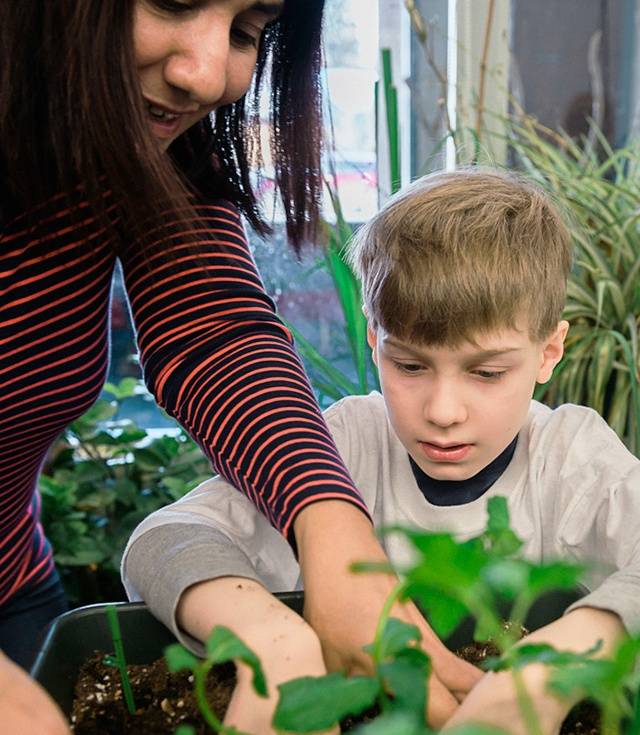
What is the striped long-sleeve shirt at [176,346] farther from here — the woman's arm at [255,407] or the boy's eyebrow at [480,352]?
the boy's eyebrow at [480,352]

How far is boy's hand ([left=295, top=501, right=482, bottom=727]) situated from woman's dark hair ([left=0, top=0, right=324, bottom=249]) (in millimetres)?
305

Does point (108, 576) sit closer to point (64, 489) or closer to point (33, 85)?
point (64, 489)

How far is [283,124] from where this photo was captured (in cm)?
104

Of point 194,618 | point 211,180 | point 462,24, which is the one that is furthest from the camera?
point 462,24

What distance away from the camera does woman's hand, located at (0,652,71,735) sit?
527 millimetres

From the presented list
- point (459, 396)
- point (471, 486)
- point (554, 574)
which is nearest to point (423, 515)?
point (471, 486)

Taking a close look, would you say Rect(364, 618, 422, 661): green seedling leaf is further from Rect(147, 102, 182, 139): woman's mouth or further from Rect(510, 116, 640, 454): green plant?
Rect(510, 116, 640, 454): green plant

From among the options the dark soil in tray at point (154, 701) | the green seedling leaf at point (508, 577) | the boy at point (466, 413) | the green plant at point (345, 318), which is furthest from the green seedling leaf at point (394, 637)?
the green plant at point (345, 318)

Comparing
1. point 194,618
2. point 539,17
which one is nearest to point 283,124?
point 194,618

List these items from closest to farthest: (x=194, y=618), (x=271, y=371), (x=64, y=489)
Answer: (x=194, y=618), (x=271, y=371), (x=64, y=489)

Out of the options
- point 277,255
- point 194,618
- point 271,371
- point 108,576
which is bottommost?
point 108,576

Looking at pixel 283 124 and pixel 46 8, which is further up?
pixel 46 8

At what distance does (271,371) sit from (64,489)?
4.02ft

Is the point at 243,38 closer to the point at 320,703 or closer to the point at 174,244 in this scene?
the point at 174,244
